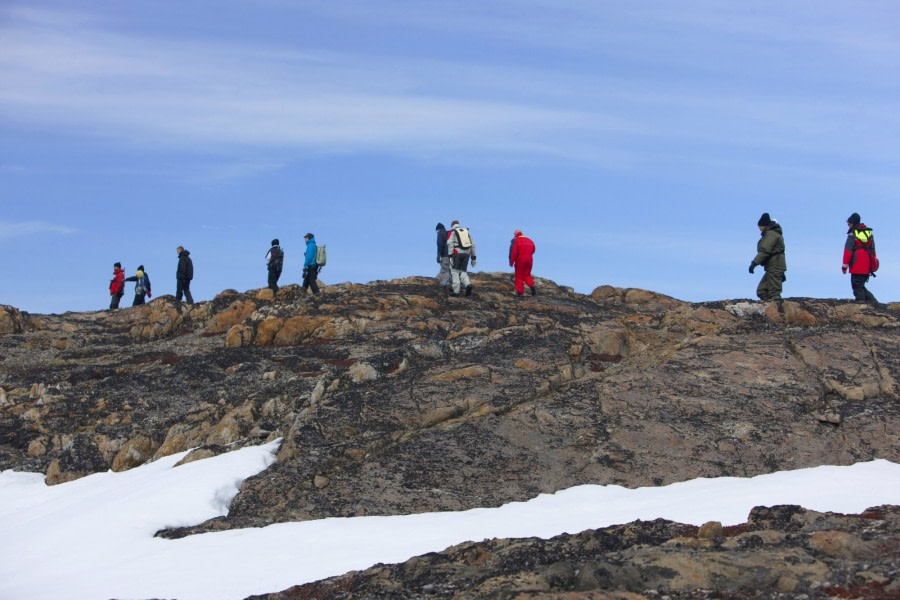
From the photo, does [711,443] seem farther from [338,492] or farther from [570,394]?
[338,492]

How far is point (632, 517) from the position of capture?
1652 cm

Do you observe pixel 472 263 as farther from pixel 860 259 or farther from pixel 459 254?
pixel 860 259

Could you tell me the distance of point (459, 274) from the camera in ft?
127

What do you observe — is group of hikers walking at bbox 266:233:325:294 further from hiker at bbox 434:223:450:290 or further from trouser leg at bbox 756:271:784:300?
trouser leg at bbox 756:271:784:300

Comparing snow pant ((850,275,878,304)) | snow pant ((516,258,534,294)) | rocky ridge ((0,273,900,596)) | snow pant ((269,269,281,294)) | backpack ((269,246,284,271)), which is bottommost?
rocky ridge ((0,273,900,596))

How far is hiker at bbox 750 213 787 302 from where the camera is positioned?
28.4m

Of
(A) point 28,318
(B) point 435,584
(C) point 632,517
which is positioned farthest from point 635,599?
(A) point 28,318

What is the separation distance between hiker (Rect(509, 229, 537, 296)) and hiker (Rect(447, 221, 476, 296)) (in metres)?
1.81

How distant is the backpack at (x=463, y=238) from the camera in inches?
1460

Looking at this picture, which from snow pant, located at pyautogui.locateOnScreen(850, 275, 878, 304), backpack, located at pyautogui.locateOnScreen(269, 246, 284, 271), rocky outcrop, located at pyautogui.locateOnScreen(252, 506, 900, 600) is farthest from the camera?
backpack, located at pyautogui.locateOnScreen(269, 246, 284, 271)

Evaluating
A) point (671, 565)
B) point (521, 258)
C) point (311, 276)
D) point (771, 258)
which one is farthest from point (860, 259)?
point (311, 276)

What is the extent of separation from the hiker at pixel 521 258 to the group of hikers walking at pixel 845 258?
1101 cm

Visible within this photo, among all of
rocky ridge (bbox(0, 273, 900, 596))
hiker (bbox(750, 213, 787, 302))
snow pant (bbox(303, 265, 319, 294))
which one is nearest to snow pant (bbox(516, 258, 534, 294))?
rocky ridge (bbox(0, 273, 900, 596))

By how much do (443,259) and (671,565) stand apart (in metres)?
31.2
